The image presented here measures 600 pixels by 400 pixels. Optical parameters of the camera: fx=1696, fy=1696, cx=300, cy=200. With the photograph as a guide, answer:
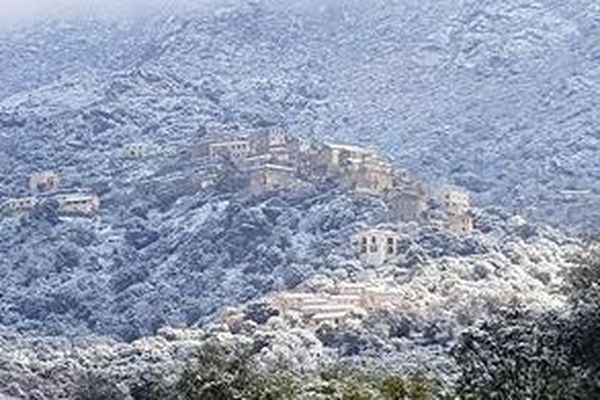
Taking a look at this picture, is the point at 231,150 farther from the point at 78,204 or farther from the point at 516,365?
the point at 516,365

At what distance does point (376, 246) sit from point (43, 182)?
43923mm

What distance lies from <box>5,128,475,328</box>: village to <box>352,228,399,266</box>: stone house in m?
0.06

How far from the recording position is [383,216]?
106875mm

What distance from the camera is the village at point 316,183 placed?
8744 cm

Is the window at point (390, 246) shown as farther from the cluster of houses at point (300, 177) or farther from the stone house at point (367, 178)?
the stone house at point (367, 178)

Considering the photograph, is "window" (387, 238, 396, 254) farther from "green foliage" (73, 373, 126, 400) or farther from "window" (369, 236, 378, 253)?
"green foliage" (73, 373, 126, 400)

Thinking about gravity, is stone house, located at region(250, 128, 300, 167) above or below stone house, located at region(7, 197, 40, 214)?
above

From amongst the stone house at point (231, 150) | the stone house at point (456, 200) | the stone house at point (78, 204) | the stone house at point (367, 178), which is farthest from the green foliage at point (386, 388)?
the stone house at point (231, 150)

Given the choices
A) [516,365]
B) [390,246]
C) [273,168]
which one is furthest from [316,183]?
[516,365]

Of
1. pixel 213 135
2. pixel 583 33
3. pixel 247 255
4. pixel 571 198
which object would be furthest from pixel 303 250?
pixel 583 33

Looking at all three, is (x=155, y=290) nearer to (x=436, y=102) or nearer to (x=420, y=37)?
(x=436, y=102)

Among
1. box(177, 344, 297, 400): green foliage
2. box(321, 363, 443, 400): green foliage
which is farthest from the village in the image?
box(321, 363, 443, 400): green foliage

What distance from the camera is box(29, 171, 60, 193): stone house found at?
134500 millimetres

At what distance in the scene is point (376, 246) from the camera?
9919 cm
